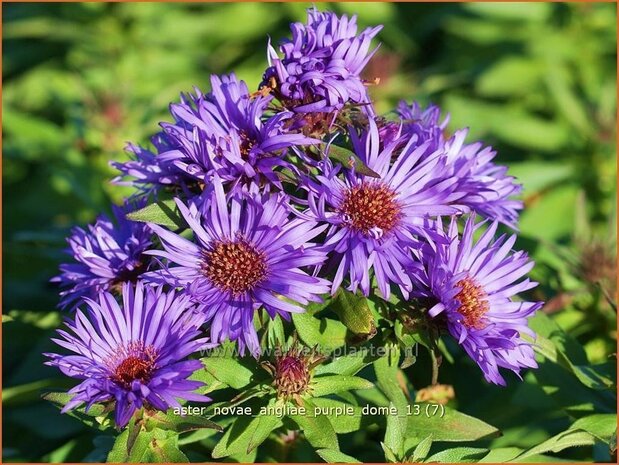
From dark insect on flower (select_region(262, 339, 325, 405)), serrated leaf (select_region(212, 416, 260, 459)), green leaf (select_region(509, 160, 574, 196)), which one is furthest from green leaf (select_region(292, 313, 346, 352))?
green leaf (select_region(509, 160, 574, 196))

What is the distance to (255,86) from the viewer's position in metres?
2.59

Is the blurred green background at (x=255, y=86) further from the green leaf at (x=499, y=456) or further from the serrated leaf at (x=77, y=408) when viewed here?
the serrated leaf at (x=77, y=408)

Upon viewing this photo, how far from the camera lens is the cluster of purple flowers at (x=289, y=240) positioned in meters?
0.98

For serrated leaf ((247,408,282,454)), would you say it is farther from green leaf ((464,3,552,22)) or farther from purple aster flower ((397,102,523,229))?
green leaf ((464,3,552,22))

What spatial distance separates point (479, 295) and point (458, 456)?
0.23 metres

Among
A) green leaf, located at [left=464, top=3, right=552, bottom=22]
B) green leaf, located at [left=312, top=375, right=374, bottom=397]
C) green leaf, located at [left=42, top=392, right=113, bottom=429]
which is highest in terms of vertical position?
green leaf, located at [left=464, top=3, right=552, bottom=22]

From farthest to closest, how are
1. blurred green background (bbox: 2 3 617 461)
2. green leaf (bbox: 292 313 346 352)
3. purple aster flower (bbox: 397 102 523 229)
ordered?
blurred green background (bbox: 2 3 617 461) < purple aster flower (bbox: 397 102 523 229) < green leaf (bbox: 292 313 346 352)

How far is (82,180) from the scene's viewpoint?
1.97 metres

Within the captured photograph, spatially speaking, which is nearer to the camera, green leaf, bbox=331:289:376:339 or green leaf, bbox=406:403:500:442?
green leaf, bbox=331:289:376:339

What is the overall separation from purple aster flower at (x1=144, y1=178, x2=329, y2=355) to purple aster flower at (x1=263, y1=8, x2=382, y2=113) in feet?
0.49

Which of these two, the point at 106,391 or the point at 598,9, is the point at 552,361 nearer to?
the point at 106,391

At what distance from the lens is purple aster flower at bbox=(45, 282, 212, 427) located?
3.09 ft

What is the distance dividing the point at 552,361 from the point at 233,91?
0.72 m

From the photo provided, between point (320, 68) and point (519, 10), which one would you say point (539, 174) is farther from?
point (320, 68)
